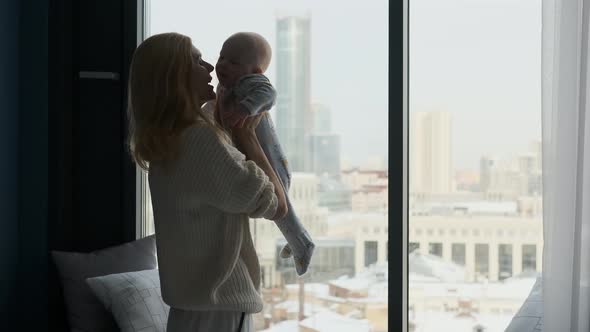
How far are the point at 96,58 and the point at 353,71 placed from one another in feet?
3.48

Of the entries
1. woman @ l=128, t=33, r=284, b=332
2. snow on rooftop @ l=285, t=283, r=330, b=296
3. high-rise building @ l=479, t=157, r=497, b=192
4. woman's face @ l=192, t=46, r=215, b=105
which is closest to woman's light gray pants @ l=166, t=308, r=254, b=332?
woman @ l=128, t=33, r=284, b=332

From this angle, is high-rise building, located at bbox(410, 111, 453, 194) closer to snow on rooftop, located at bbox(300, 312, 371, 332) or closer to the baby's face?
snow on rooftop, located at bbox(300, 312, 371, 332)

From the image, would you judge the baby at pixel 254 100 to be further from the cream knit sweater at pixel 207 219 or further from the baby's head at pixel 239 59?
the cream knit sweater at pixel 207 219

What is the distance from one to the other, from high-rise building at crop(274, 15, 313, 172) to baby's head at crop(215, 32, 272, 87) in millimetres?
901

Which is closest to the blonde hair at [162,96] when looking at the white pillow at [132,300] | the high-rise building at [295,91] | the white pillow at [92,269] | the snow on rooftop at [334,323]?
the white pillow at [132,300]

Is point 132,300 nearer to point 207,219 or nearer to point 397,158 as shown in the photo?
point 207,219

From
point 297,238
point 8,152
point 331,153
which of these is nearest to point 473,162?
point 331,153

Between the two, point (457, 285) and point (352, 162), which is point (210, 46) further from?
point (457, 285)

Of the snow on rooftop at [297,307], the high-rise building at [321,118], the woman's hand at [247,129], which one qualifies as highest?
the high-rise building at [321,118]

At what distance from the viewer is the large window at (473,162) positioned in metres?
2.65

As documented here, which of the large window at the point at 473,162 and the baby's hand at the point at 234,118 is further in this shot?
the large window at the point at 473,162

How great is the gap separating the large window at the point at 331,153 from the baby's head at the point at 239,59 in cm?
89

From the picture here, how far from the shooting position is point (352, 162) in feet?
8.93

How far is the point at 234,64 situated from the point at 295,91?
3.04 ft
